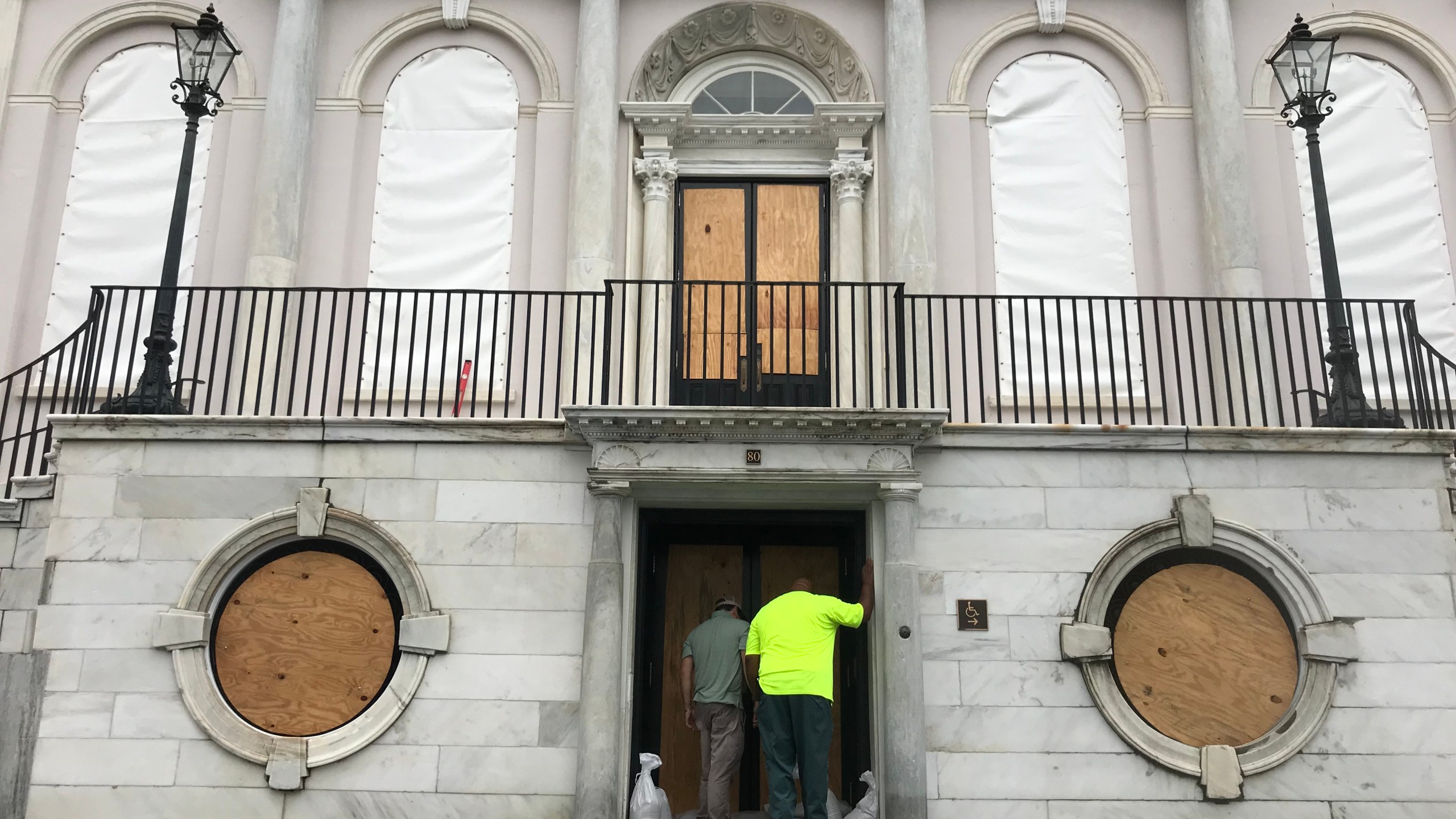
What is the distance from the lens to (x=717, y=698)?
336 inches

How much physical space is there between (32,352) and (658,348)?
624cm

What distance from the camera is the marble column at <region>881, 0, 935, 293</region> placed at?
36.6ft

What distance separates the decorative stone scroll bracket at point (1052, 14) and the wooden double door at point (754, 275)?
2931 mm

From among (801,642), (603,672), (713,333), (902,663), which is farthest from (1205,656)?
(713,333)

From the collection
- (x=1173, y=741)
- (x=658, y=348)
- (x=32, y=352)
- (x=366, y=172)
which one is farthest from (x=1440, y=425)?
(x=32, y=352)

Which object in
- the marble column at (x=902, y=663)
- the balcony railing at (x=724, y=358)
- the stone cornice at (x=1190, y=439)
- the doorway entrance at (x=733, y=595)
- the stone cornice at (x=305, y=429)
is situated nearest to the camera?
the marble column at (x=902, y=663)

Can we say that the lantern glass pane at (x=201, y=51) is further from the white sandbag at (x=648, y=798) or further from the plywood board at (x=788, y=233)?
the white sandbag at (x=648, y=798)

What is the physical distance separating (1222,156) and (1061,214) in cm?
165

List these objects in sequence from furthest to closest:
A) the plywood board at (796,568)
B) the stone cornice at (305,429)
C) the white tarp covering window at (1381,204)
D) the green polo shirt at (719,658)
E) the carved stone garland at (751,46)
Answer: the carved stone garland at (751,46), the white tarp covering window at (1381,204), the plywood board at (796,568), the stone cornice at (305,429), the green polo shirt at (719,658)

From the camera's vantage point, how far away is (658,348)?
1118 cm

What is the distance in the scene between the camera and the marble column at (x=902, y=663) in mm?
8164

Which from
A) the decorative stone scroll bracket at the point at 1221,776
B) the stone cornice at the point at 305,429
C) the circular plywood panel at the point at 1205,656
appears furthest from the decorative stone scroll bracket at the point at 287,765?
the decorative stone scroll bracket at the point at 1221,776

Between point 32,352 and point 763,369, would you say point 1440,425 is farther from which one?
point 32,352

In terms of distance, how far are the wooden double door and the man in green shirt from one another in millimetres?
2821
